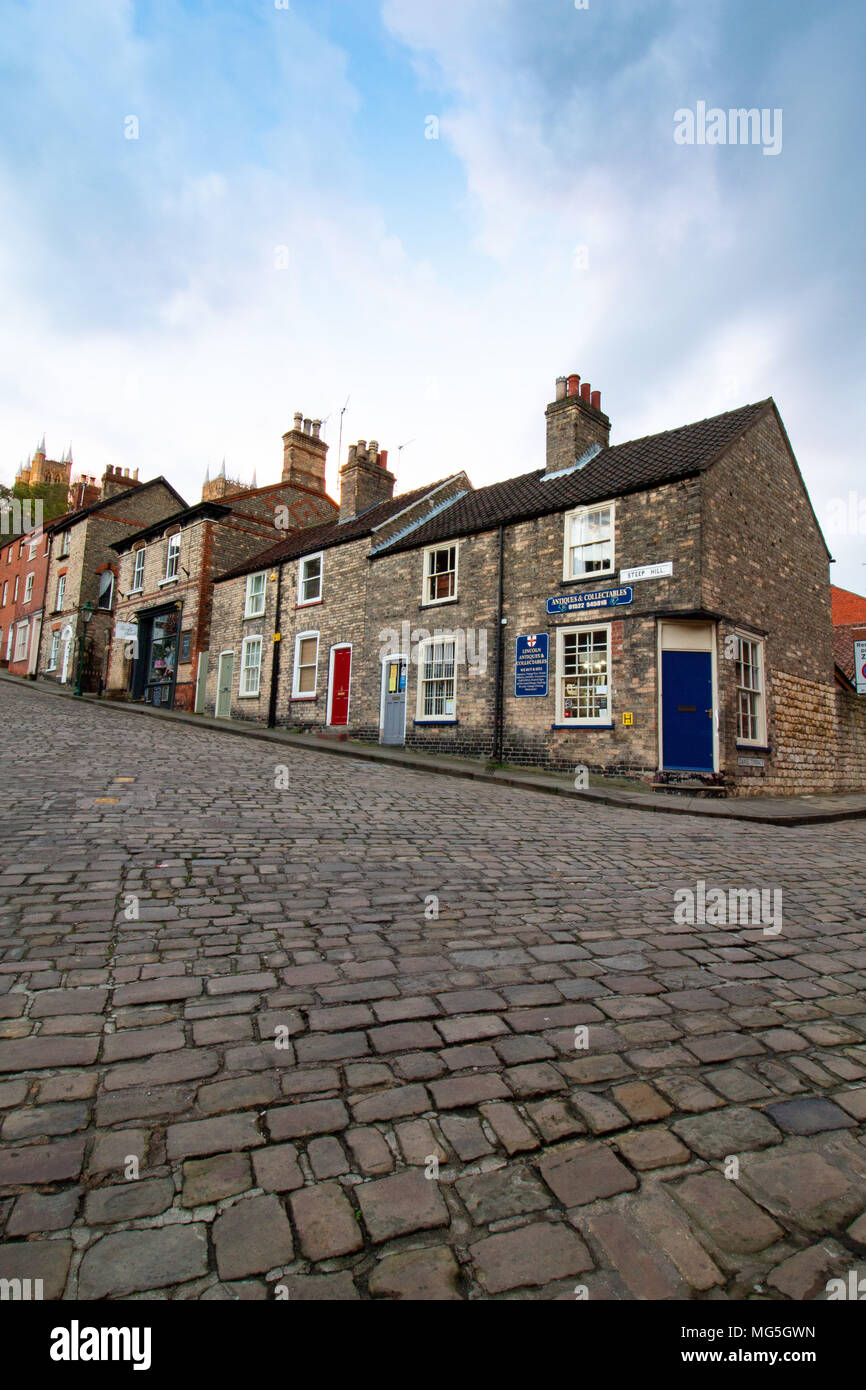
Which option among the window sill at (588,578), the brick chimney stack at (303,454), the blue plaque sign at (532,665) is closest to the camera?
the window sill at (588,578)

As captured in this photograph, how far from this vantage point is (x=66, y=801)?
712cm

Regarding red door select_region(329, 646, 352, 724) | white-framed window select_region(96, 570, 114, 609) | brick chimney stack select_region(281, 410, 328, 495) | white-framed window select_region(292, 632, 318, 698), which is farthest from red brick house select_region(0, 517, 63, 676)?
red door select_region(329, 646, 352, 724)

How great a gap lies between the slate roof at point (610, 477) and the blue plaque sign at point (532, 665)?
9.58 feet

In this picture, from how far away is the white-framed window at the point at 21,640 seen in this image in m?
37.8

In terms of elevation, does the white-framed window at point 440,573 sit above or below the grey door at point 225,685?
above

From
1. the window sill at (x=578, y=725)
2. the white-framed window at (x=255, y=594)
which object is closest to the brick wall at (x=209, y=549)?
the white-framed window at (x=255, y=594)

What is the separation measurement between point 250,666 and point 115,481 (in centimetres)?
1618

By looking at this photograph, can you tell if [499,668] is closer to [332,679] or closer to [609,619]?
[609,619]

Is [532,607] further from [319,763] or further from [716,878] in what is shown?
[716,878]

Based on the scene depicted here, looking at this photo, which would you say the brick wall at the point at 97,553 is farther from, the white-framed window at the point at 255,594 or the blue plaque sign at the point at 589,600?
the blue plaque sign at the point at 589,600

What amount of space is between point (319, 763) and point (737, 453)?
10.8 m

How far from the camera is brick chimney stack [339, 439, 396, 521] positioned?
23391 mm

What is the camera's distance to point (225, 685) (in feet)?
80.3

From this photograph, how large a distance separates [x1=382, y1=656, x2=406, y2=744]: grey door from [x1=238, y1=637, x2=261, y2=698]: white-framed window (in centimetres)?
628
